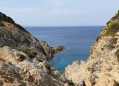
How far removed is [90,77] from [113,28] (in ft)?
95.1

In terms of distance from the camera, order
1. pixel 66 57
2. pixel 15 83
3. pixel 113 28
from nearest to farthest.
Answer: pixel 15 83 < pixel 113 28 < pixel 66 57

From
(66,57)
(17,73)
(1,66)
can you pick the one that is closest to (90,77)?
(17,73)

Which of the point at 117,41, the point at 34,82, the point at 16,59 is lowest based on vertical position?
the point at 34,82

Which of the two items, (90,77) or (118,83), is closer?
(118,83)

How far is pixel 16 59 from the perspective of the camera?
57.4ft

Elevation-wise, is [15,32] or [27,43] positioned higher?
[15,32]

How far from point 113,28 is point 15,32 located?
109 ft

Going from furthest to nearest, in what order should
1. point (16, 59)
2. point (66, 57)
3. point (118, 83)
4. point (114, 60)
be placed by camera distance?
point (66, 57) < point (114, 60) < point (118, 83) < point (16, 59)

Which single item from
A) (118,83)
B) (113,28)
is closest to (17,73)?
(118,83)

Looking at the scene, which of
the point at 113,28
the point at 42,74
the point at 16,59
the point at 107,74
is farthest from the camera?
the point at 113,28

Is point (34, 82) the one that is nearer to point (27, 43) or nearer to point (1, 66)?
point (1, 66)

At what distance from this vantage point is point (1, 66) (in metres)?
12.5

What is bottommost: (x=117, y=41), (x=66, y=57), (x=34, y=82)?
(x=66, y=57)

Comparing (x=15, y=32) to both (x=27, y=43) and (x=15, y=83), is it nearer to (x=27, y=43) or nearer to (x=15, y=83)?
(x=27, y=43)
